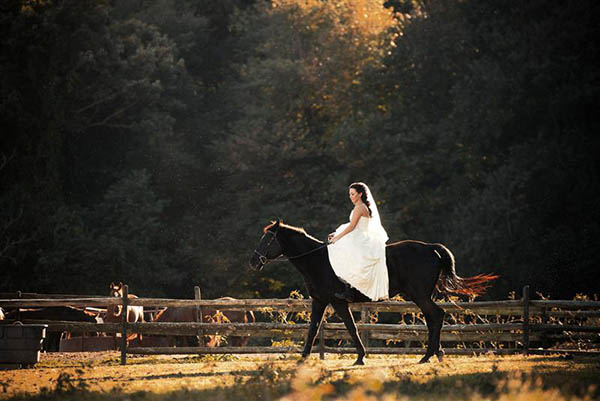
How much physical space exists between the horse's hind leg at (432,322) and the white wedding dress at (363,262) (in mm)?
587

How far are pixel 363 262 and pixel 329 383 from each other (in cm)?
337

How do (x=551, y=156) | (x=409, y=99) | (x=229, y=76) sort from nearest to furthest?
(x=551, y=156) < (x=409, y=99) < (x=229, y=76)

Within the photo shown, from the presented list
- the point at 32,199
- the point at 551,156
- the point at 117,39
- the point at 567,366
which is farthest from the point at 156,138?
the point at 567,366

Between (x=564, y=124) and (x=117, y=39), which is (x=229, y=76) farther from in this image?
(x=564, y=124)

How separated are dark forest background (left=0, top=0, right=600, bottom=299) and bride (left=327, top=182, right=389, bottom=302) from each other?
63.1 ft

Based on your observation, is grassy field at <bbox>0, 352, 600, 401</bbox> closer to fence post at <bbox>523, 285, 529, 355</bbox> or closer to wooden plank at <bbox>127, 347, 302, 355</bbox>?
fence post at <bbox>523, 285, 529, 355</bbox>

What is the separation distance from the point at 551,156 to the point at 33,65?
19.4 meters

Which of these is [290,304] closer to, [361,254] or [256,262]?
[256,262]

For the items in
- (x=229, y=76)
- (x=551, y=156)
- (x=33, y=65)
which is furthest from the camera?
(x=229, y=76)

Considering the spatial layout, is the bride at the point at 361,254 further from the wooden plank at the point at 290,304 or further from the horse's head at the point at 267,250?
the wooden plank at the point at 290,304

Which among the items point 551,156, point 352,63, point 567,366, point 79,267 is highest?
point 352,63

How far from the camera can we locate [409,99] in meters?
36.8

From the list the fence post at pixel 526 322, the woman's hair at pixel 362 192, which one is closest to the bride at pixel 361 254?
the woman's hair at pixel 362 192

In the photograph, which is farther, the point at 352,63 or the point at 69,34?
the point at 352,63
